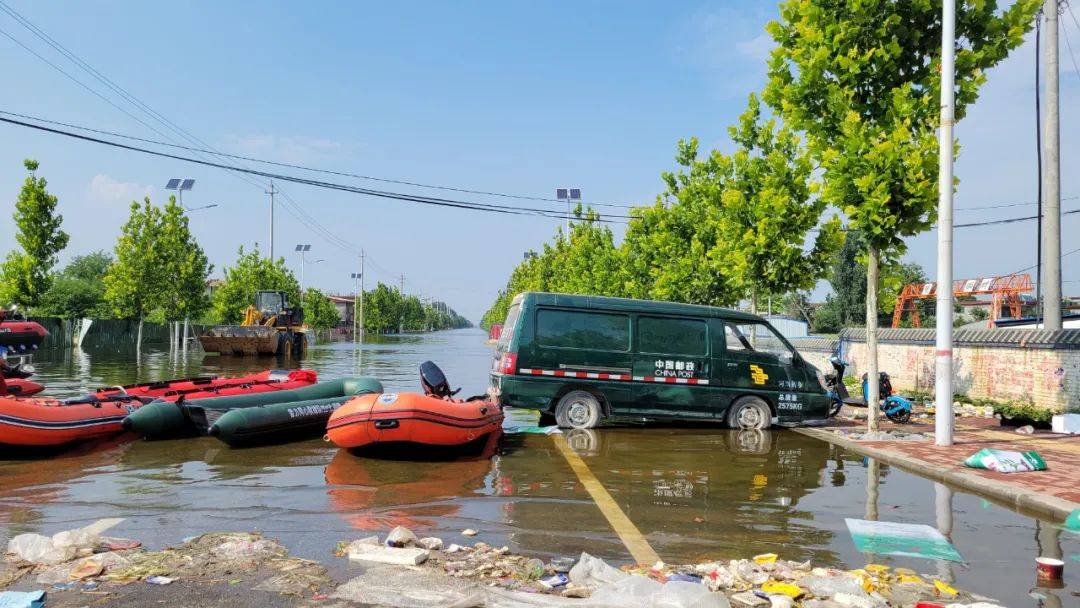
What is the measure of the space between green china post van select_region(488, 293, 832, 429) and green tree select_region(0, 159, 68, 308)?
28.3 meters

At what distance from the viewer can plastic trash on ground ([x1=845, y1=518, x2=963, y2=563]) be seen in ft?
18.4

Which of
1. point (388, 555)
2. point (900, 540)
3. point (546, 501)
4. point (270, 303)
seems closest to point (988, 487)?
point (900, 540)

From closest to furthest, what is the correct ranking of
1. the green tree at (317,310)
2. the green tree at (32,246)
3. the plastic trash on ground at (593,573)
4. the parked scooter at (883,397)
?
1. the plastic trash on ground at (593,573)
2. the parked scooter at (883,397)
3. the green tree at (32,246)
4. the green tree at (317,310)

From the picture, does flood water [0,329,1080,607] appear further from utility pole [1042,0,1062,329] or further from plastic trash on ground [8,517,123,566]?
utility pole [1042,0,1062,329]

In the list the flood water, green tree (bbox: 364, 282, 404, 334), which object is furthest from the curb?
green tree (bbox: 364, 282, 404, 334)

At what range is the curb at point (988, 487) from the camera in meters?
6.92

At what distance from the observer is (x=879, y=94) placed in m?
12.3

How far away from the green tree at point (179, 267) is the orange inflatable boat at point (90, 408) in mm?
34515

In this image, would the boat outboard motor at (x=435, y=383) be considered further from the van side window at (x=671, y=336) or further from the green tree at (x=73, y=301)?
the green tree at (x=73, y=301)

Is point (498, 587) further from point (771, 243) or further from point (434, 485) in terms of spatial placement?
point (771, 243)

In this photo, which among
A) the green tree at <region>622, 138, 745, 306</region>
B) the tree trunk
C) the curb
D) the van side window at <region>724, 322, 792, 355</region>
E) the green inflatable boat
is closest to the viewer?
the curb

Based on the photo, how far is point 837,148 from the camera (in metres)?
12.4

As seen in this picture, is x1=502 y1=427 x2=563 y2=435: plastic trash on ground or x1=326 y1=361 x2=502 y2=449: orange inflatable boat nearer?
x1=326 y1=361 x2=502 y2=449: orange inflatable boat

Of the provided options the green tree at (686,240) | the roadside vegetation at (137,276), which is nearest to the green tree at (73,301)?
the roadside vegetation at (137,276)
